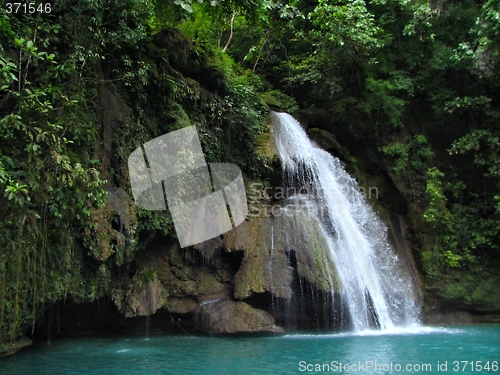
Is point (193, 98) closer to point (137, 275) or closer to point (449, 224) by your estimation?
point (137, 275)

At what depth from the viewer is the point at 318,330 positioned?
11758 mm

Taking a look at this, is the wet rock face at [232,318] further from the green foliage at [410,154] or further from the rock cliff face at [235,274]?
the green foliage at [410,154]

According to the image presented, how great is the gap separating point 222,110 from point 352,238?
4.65 metres

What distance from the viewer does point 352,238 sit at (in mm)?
13227

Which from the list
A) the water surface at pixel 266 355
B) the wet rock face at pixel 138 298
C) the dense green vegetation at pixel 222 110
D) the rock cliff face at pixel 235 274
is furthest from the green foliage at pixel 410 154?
the wet rock face at pixel 138 298

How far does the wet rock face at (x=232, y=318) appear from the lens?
36.1 feet

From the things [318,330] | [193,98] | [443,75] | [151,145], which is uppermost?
[443,75]

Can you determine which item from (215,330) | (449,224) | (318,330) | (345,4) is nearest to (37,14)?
(215,330)

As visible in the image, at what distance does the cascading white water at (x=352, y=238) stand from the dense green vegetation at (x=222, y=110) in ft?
3.58

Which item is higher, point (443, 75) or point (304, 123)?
point (443, 75)

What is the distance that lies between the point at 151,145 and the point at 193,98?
1776 mm

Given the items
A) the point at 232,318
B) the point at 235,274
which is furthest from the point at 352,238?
the point at 232,318

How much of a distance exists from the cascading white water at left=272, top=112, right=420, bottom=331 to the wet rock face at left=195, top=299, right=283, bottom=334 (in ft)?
6.33

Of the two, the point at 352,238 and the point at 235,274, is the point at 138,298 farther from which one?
the point at 352,238
